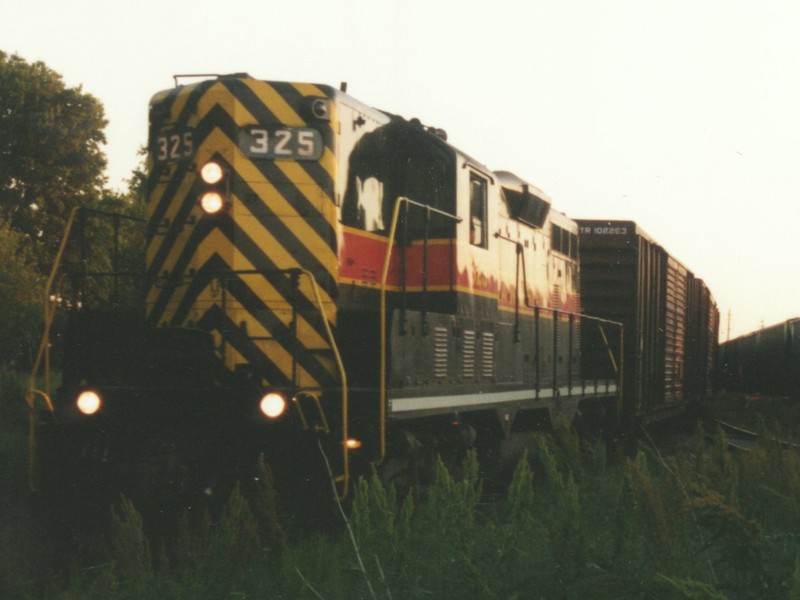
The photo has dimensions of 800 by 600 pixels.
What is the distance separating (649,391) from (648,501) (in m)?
12.7

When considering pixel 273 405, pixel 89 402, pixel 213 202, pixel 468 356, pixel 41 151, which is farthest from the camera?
pixel 41 151

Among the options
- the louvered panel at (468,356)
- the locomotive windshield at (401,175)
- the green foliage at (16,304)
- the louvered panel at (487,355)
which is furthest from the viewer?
the green foliage at (16,304)

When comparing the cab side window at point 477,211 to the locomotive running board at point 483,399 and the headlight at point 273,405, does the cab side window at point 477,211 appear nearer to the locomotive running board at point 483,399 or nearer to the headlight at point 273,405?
the locomotive running board at point 483,399

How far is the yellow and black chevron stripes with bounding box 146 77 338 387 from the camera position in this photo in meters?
7.78

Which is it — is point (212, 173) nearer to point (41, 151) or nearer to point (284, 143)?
point (284, 143)

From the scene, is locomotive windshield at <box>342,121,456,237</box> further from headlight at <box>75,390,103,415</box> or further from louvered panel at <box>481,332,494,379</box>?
headlight at <box>75,390,103,415</box>

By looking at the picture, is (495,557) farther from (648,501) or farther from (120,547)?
(120,547)

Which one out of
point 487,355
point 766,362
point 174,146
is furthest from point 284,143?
point 766,362

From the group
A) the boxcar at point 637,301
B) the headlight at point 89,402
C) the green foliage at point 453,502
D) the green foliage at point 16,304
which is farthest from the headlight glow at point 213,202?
the green foliage at point 16,304

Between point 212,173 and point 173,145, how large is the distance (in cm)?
60

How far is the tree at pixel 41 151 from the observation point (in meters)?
36.7

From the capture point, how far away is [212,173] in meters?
7.97

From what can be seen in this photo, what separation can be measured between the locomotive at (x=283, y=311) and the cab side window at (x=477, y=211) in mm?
26

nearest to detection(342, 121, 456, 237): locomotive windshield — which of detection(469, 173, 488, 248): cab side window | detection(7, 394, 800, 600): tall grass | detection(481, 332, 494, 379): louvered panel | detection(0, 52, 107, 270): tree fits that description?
detection(469, 173, 488, 248): cab side window
